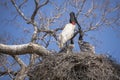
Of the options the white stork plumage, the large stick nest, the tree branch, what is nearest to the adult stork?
the white stork plumage

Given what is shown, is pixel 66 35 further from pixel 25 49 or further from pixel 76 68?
pixel 76 68

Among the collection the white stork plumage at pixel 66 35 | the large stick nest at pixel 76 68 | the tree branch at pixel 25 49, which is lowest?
the large stick nest at pixel 76 68

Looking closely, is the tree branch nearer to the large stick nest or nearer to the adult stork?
the large stick nest

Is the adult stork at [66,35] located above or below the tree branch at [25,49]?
above

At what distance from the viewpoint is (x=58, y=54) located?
758 centimetres

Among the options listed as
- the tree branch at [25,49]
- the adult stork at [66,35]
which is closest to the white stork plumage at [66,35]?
the adult stork at [66,35]

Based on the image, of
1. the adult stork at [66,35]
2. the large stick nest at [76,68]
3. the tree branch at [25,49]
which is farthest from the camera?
the adult stork at [66,35]

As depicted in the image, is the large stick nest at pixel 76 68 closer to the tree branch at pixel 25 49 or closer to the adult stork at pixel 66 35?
the tree branch at pixel 25 49

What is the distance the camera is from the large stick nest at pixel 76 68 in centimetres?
697

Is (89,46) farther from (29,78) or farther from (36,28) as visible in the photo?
(36,28)

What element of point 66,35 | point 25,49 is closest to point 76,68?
point 25,49

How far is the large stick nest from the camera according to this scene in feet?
22.9

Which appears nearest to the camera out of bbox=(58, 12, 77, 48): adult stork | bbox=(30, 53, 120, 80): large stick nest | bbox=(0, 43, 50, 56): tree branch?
bbox=(30, 53, 120, 80): large stick nest

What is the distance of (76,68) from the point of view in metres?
7.18
